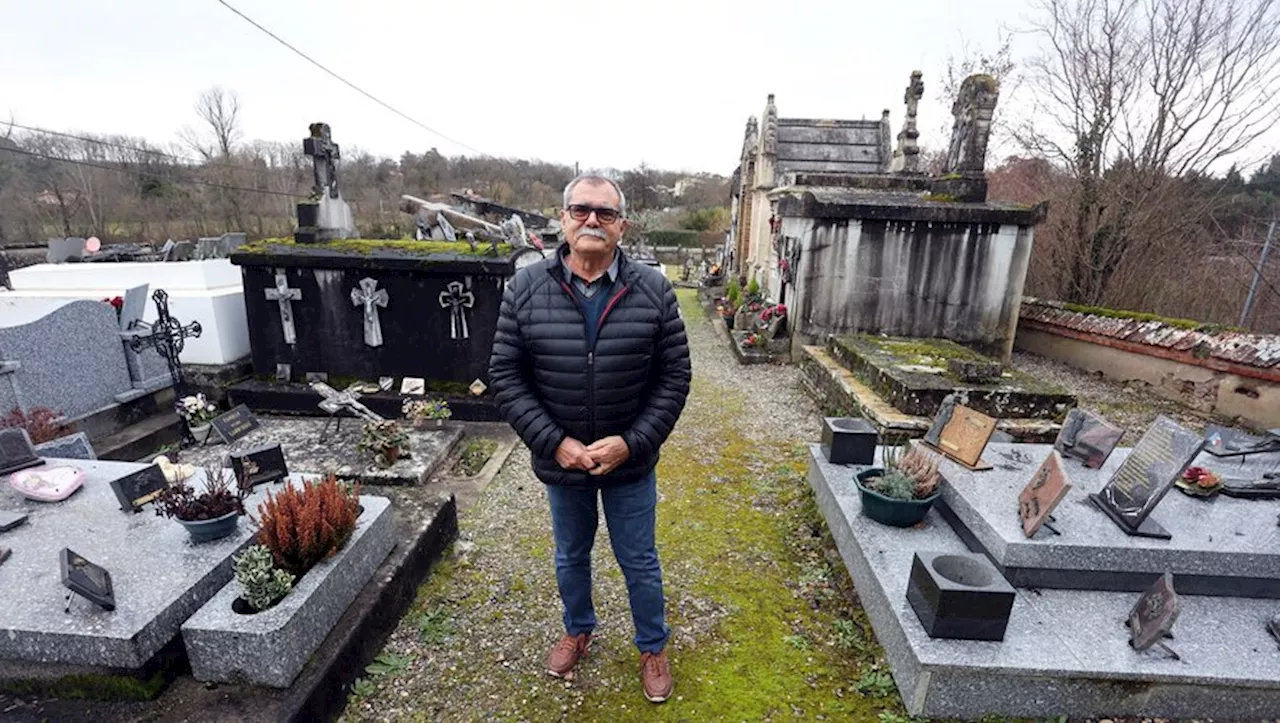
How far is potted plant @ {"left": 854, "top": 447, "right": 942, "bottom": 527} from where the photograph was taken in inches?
154

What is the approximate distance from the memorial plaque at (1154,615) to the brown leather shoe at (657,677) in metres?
2.36

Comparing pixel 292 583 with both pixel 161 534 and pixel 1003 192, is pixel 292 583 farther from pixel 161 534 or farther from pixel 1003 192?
pixel 1003 192

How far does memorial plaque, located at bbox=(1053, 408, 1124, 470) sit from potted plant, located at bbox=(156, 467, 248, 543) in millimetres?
6038

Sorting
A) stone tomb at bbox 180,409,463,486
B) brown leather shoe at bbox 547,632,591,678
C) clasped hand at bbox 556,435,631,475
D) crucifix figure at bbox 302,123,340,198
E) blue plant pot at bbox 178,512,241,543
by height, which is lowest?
brown leather shoe at bbox 547,632,591,678

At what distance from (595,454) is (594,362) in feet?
1.39

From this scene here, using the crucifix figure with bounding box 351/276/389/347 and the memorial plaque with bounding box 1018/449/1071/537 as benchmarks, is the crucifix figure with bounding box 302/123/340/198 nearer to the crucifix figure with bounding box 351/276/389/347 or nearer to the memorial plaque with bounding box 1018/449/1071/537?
the crucifix figure with bounding box 351/276/389/347

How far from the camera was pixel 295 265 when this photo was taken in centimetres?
680

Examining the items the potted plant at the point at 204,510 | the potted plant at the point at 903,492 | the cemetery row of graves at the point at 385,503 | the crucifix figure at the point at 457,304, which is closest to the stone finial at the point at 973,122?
the cemetery row of graves at the point at 385,503

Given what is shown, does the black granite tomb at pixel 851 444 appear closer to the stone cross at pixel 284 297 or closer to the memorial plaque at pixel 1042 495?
the memorial plaque at pixel 1042 495

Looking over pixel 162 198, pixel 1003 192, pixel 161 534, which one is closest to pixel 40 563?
pixel 161 534

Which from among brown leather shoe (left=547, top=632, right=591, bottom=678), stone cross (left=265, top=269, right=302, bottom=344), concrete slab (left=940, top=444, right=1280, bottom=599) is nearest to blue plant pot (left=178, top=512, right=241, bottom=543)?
brown leather shoe (left=547, top=632, right=591, bottom=678)

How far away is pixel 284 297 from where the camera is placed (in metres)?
6.88

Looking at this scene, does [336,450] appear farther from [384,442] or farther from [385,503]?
[385,503]

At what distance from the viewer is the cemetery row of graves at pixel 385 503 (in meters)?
2.70
